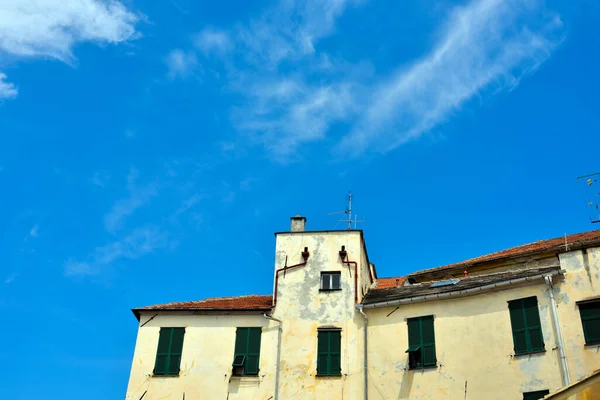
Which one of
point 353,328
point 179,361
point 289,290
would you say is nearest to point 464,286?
point 353,328

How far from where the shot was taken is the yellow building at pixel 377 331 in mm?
25719

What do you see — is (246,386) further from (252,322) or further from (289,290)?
(289,290)

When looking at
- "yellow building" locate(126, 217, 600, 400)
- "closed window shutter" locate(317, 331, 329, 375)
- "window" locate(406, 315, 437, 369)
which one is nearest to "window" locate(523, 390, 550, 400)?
"yellow building" locate(126, 217, 600, 400)

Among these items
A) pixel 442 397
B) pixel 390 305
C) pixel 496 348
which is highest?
pixel 390 305

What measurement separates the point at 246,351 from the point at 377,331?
6071 millimetres

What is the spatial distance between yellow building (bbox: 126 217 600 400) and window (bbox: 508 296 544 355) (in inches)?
1.6

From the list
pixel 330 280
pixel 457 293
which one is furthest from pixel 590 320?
pixel 330 280

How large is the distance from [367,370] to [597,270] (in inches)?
409

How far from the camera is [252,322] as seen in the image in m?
31.3

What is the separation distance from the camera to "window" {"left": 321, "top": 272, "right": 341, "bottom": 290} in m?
31.8

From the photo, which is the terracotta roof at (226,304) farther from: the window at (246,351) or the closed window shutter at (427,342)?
the closed window shutter at (427,342)

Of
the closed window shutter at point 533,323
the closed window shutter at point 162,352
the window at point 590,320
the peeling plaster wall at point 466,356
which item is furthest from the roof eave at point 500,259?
the closed window shutter at point 162,352

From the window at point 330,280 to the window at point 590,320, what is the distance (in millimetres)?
10971

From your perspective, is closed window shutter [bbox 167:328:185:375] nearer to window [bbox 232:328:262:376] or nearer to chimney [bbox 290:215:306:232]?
window [bbox 232:328:262:376]
